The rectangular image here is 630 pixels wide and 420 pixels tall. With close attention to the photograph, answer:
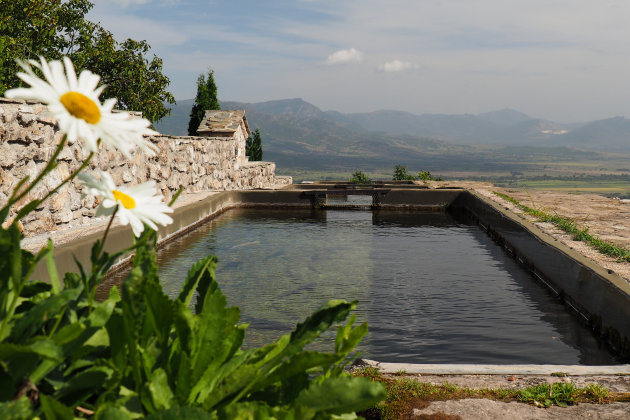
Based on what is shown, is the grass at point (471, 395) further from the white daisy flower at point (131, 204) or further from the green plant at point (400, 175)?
the green plant at point (400, 175)

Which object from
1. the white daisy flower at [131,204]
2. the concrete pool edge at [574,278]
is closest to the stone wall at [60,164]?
the white daisy flower at [131,204]

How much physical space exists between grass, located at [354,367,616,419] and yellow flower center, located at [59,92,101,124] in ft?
7.88

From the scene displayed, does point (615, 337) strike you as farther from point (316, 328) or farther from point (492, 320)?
point (316, 328)

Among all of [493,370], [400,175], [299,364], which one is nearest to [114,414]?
[299,364]

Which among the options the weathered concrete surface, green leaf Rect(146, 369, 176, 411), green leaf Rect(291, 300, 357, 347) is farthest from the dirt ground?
green leaf Rect(146, 369, 176, 411)

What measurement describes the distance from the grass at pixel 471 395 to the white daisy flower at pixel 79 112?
2366 mm

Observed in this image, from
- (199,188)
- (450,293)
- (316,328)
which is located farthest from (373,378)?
(199,188)

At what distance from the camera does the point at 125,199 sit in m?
1.55

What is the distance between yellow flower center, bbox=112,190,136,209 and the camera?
1.52 metres

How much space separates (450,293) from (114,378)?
5913 mm

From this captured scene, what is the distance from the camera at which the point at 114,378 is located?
1514 mm

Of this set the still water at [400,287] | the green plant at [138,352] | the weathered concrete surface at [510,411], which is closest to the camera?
the green plant at [138,352]

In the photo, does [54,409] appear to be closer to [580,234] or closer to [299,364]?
[299,364]

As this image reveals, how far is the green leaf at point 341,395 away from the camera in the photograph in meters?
1.44
